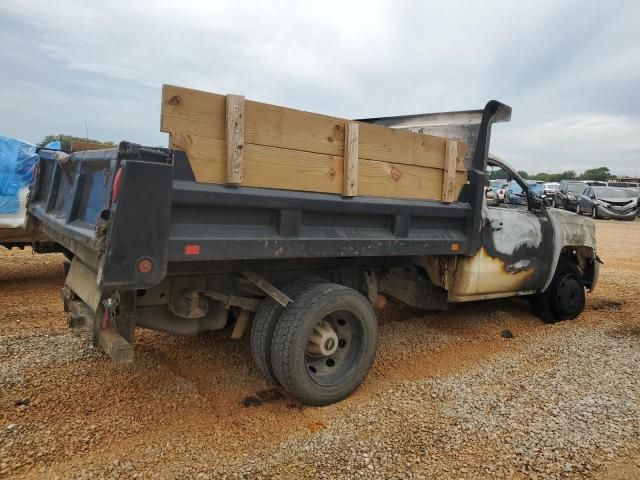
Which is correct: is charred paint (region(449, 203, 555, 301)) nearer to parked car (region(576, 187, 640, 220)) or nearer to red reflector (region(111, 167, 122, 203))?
red reflector (region(111, 167, 122, 203))

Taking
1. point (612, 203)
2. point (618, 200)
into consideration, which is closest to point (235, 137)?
point (612, 203)

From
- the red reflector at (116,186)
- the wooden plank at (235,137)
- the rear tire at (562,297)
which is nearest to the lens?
the red reflector at (116,186)

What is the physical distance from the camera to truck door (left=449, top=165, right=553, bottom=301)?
14.0 feet

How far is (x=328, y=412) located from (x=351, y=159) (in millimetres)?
1707

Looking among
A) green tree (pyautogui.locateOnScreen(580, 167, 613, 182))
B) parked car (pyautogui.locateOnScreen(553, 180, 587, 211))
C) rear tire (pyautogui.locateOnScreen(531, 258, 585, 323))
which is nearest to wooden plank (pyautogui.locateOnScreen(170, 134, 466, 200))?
rear tire (pyautogui.locateOnScreen(531, 258, 585, 323))

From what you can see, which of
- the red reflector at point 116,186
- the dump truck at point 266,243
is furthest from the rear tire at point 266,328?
the red reflector at point 116,186

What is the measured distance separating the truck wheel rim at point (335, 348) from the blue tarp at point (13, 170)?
14.7 feet

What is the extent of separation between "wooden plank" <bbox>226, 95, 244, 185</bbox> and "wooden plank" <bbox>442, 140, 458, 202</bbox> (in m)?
1.83

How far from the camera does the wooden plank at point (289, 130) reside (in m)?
2.56

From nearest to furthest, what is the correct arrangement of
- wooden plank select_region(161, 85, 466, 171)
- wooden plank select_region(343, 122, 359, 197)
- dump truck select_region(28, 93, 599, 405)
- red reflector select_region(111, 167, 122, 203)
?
red reflector select_region(111, 167, 122, 203)
dump truck select_region(28, 93, 599, 405)
wooden plank select_region(161, 85, 466, 171)
wooden plank select_region(343, 122, 359, 197)

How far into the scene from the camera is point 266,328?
3.18 m

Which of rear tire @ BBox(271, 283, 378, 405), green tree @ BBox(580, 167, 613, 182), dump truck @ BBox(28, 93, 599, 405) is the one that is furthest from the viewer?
green tree @ BBox(580, 167, 613, 182)

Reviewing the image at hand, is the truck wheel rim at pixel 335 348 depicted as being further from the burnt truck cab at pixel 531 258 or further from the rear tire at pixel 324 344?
the burnt truck cab at pixel 531 258

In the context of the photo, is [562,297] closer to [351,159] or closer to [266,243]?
[351,159]
